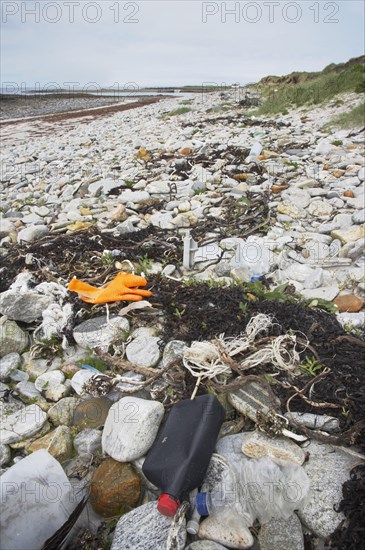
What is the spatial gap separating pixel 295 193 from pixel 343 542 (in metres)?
4.61

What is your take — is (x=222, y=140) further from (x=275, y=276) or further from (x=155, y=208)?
(x=275, y=276)

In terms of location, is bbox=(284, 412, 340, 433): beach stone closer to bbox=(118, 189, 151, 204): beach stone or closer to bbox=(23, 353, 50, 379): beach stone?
bbox=(23, 353, 50, 379): beach stone

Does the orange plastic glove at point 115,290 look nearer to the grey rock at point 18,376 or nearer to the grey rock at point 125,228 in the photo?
the grey rock at point 18,376

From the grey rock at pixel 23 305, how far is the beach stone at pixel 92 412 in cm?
111

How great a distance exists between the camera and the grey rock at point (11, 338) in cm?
293

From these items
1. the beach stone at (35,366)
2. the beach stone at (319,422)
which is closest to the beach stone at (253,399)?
the beach stone at (319,422)

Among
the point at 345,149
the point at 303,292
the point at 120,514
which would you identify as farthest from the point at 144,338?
the point at 345,149

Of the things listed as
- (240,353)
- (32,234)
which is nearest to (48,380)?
(240,353)

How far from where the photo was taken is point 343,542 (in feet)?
5.06

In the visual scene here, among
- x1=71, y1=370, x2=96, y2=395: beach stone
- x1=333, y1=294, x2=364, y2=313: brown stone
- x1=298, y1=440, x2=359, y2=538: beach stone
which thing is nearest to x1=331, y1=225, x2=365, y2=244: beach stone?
x1=333, y1=294, x2=364, y2=313: brown stone

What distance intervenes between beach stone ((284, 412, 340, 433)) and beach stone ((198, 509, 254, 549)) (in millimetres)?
603

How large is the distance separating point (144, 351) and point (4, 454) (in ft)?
3.45

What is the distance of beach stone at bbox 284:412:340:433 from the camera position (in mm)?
2010

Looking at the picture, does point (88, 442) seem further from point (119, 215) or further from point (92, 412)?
point (119, 215)
